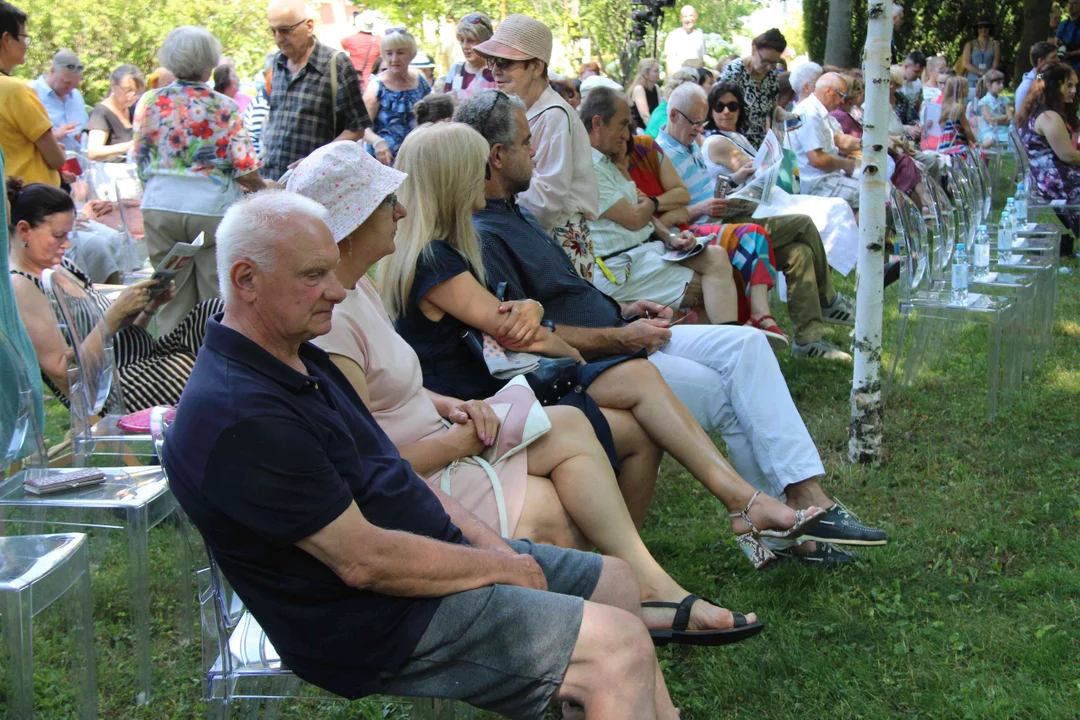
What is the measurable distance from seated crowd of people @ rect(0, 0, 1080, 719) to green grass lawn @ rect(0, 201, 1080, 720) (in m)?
0.17

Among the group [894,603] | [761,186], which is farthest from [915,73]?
[894,603]

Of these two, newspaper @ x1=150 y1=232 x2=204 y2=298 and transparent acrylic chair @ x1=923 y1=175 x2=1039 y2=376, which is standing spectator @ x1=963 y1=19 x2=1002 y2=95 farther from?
newspaper @ x1=150 y1=232 x2=204 y2=298

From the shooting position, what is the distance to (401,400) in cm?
255

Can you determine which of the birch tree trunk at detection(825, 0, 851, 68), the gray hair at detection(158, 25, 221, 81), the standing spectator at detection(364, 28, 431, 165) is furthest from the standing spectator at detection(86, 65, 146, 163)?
the birch tree trunk at detection(825, 0, 851, 68)

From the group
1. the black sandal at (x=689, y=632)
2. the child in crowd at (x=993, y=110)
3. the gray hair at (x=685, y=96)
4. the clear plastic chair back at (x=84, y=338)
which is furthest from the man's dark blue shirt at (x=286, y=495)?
the child in crowd at (x=993, y=110)

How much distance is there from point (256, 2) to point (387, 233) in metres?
15.5

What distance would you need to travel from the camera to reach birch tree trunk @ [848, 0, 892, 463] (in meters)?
3.92

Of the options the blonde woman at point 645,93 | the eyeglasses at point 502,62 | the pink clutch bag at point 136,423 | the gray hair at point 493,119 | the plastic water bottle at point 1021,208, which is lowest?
the pink clutch bag at point 136,423

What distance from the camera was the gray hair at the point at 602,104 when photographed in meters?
4.72

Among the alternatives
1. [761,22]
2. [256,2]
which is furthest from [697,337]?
[761,22]

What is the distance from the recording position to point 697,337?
3547mm

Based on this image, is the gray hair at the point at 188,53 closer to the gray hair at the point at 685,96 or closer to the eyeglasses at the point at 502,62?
the eyeglasses at the point at 502,62

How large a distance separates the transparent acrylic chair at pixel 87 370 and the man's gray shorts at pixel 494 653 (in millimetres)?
1771

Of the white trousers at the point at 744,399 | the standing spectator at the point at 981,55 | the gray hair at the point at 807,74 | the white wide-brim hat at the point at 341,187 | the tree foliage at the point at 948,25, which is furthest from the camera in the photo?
the tree foliage at the point at 948,25
